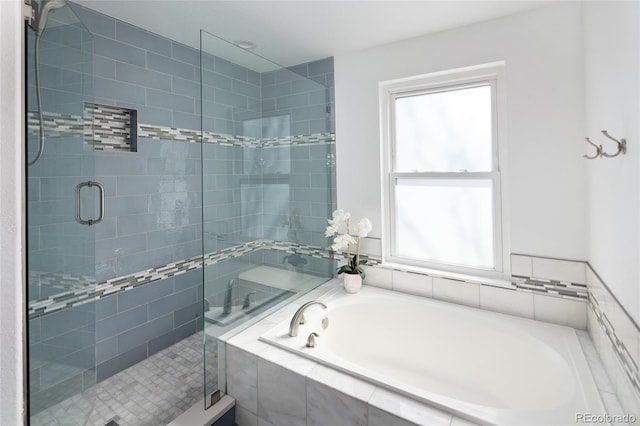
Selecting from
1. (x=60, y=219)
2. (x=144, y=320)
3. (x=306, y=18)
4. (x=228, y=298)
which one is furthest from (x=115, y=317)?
(x=306, y=18)

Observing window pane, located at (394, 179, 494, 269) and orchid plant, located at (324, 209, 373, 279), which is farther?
orchid plant, located at (324, 209, 373, 279)

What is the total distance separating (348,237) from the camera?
8.15ft

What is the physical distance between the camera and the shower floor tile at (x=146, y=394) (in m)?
1.62

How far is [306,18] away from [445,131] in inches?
49.7

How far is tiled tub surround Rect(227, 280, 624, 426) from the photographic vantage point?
1297mm

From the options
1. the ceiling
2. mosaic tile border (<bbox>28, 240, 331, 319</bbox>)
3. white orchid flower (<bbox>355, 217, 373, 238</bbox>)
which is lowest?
mosaic tile border (<bbox>28, 240, 331, 319</bbox>)

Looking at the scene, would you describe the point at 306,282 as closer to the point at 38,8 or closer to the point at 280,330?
the point at 280,330

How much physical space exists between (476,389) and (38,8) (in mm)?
2696

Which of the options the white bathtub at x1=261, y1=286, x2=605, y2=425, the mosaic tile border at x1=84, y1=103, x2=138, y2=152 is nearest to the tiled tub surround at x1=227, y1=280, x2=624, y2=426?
the white bathtub at x1=261, y1=286, x2=605, y2=425

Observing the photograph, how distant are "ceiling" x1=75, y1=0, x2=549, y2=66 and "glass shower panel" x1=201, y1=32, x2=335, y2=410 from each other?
0.30 meters

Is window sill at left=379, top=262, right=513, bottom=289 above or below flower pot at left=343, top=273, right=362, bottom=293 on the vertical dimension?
above

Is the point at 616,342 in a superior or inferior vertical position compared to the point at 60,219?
inferior

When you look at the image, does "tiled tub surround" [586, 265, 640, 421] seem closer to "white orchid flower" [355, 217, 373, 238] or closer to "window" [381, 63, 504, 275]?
"window" [381, 63, 504, 275]

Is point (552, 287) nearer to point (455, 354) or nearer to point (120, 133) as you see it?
point (455, 354)
